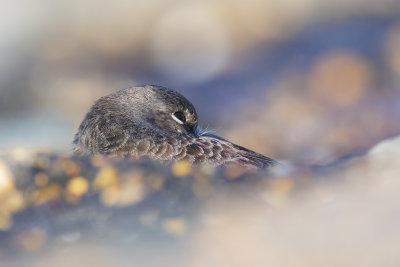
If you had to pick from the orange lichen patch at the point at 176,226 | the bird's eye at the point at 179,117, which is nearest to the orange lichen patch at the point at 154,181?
the orange lichen patch at the point at 176,226

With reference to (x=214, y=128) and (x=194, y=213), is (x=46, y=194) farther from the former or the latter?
(x=214, y=128)

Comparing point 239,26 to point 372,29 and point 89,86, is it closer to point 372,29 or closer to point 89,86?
point 372,29

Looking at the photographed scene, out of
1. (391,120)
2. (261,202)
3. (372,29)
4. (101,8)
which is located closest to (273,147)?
(391,120)

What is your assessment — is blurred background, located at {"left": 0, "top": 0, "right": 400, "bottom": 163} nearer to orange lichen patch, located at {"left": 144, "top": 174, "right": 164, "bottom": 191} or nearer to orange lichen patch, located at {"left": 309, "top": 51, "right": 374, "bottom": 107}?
orange lichen patch, located at {"left": 309, "top": 51, "right": 374, "bottom": 107}

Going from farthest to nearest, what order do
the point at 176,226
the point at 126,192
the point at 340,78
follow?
1. the point at 340,78
2. the point at 126,192
3. the point at 176,226

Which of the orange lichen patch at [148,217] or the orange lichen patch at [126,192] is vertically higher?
the orange lichen patch at [126,192]

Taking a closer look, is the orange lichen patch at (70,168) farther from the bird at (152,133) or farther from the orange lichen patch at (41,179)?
the bird at (152,133)

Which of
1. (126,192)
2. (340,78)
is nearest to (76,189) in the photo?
(126,192)

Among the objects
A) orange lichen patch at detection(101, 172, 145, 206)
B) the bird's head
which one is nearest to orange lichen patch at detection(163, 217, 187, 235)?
orange lichen patch at detection(101, 172, 145, 206)
